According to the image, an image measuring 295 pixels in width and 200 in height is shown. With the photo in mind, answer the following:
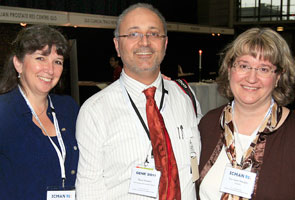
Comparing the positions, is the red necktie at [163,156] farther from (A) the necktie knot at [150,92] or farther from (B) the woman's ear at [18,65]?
(B) the woman's ear at [18,65]

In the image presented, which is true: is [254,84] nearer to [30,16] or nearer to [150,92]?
[150,92]

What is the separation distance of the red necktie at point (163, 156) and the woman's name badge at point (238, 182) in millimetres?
277

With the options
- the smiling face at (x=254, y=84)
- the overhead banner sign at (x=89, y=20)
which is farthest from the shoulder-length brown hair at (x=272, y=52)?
the overhead banner sign at (x=89, y=20)

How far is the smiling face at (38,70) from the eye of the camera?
1.85 meters

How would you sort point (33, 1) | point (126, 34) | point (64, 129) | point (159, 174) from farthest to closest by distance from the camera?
point (33, 1), point (64, 129), point (126, 34), point (159, 174)

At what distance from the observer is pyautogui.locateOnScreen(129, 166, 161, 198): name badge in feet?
5.37

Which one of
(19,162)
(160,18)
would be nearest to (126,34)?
(160,18)

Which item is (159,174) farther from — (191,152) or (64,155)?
(64,155)

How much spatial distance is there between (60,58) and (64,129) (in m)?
0.47

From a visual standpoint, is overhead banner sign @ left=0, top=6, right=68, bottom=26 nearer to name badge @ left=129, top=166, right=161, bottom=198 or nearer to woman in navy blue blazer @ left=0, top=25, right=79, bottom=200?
woman in navy blue blazer @ left=0, top=25, right=79, bottom=200

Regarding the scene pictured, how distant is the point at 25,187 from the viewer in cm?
171

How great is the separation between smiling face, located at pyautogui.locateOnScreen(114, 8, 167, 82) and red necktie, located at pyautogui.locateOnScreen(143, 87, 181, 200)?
22cm

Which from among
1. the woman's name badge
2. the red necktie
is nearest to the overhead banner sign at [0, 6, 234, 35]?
the red necktie

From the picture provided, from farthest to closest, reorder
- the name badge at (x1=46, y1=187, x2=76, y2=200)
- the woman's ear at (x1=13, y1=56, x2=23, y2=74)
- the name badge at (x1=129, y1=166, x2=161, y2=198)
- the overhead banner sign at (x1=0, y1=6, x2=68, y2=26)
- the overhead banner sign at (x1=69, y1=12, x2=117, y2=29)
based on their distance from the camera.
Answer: the overhead banner sign at (x1=69, y1=12, x2=117, y2=29) → the overhead banner sign at (x1=0, y1=6, x2=68, y2=26) → the woman's ear at (x1=13, y1=56, x2=23, y2=74) → the name badge at (x1=46, y1=187, x2=76, y2=200) → the name badge at (x1=129, y1=166, x2=161, y2=198)
